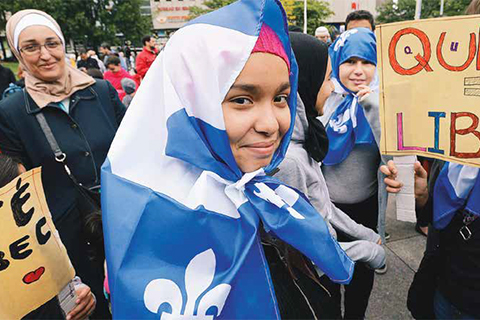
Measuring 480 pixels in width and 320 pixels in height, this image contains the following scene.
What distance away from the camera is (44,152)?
1.80 m

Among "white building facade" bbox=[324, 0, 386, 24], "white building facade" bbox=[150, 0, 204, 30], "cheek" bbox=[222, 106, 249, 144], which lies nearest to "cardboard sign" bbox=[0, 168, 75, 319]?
"cheek" bbox=[222, 106, 249, 144]

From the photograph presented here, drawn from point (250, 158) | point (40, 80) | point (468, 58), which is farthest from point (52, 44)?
point (468, 58)

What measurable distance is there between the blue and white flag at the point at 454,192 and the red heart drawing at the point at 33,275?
5.21 feet

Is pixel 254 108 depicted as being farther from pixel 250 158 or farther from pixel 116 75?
pixel 116 75

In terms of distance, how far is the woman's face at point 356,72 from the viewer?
2.28 metres

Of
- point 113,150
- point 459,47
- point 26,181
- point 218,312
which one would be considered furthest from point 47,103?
point 459,47

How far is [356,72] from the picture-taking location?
228 centimetres

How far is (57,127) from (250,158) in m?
1.36

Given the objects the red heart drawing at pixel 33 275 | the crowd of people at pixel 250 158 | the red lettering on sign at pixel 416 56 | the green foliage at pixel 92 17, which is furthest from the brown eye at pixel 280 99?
the green foliage at pixel 92 17

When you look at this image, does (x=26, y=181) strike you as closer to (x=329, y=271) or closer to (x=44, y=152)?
(x=44, y=152)

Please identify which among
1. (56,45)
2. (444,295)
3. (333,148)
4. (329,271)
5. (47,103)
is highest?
(56,45)

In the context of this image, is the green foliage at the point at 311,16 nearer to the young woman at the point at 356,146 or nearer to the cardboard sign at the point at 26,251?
the young woman at the point at 356,146

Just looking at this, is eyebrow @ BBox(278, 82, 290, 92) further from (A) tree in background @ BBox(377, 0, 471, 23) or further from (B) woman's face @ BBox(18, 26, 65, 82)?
(A) tree in background @ BBox(377, 0, 471, 23)

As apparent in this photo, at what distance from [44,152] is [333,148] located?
1.68 meters
